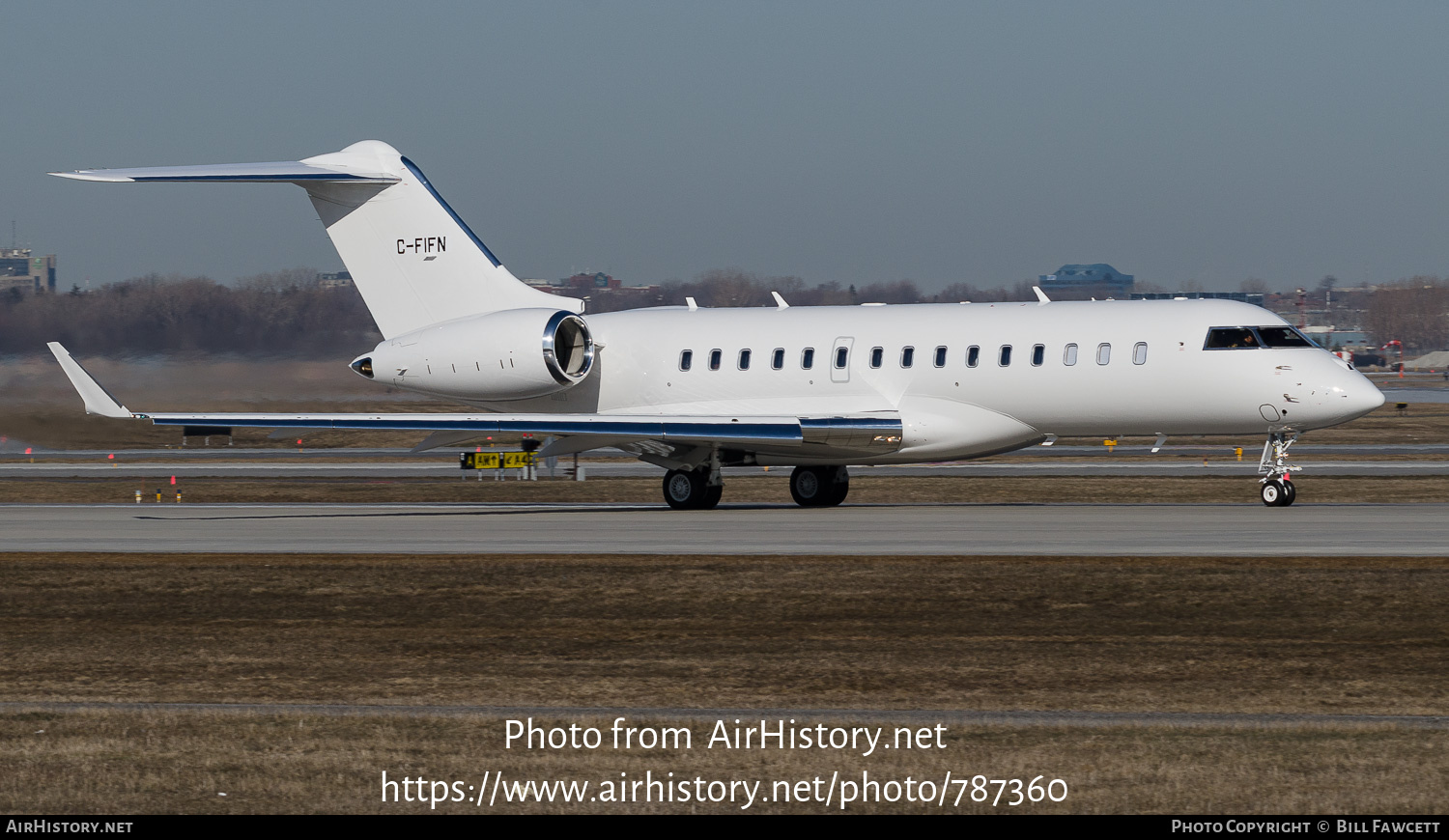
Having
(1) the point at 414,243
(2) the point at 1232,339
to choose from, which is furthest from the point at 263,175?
(2) the point at 1232,339

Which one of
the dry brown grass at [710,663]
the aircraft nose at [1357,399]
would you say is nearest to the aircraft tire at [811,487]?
the aircraft nose at [1357,399]

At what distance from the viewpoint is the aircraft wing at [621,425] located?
27953 millimetres

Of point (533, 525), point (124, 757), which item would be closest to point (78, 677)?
point (124, 757)

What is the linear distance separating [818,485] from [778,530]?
21.2ft

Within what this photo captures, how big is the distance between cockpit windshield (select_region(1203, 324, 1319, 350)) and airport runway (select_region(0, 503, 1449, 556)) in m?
2.77

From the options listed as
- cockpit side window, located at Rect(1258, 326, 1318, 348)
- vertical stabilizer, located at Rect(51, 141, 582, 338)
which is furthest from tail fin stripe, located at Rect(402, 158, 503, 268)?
cockpit side window, located at Rect(1258, 326, 1318, 348)

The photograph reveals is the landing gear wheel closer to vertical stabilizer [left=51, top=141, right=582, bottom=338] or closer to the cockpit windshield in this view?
vertical stabilizer [left=51, top=141, right=582, bottom=338]

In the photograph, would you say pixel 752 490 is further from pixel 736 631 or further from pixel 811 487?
pixel 736 631

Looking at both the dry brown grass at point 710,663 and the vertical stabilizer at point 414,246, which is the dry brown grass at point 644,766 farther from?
the vertical stabilizer at point 414,246

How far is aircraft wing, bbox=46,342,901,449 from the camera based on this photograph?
91.7 feet

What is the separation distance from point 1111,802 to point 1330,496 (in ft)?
92.7

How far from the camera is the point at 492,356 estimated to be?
32.1 meters

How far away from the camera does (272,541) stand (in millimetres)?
24906

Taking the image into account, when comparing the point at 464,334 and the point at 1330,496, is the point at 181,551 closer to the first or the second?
the point at 464,334
